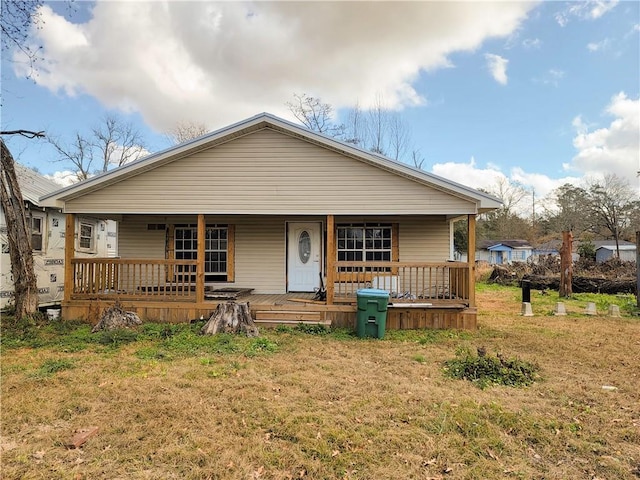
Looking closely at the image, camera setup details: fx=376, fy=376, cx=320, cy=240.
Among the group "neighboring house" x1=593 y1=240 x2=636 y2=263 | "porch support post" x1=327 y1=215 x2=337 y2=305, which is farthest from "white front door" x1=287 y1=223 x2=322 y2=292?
"neighboring house" x1=593 y1=240 x2=636 y2=263

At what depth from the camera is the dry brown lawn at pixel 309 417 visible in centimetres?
305

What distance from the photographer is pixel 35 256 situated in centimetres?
1115

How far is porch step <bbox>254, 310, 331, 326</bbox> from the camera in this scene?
8.34 m

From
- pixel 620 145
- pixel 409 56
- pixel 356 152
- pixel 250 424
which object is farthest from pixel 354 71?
pixel 620 145

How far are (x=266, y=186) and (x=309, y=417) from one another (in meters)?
5.73

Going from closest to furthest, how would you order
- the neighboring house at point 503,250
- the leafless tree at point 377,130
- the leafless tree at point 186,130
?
the leafless tree at point 377,130
the leafless tree at point 186,130
the neighboring house at point 503,250

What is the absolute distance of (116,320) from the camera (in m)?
7.75

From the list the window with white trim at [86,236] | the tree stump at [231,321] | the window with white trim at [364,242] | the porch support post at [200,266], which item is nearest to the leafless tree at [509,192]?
the window with white trim at [364,242]

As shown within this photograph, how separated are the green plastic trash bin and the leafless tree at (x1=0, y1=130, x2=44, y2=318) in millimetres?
7495

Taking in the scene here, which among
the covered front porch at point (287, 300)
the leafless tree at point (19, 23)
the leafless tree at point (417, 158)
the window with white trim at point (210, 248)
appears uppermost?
the leafless tree at point (417, 158)

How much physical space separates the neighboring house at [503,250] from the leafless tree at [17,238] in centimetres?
3780

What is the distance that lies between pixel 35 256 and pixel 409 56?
51.5ft

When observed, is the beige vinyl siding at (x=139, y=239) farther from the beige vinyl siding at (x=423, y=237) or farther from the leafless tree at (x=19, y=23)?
the beige vinyl siding at (x=423, y=237)

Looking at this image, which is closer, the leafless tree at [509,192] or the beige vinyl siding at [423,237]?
the beige vinyl siding at [423,237]
